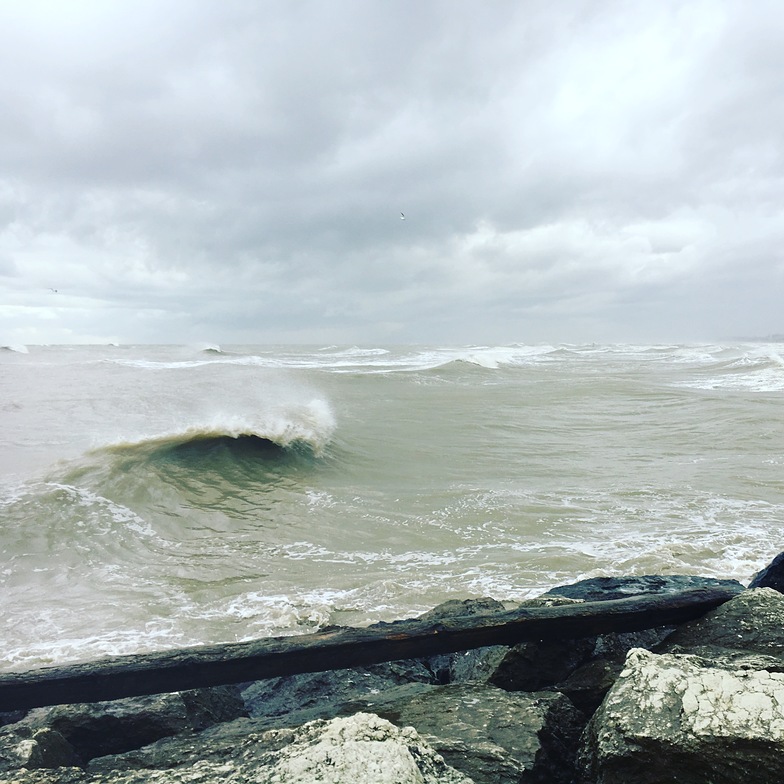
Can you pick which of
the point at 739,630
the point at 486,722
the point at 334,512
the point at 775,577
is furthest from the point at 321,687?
the point at 334,512

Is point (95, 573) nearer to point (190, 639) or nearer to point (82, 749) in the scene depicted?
point (190, 639)

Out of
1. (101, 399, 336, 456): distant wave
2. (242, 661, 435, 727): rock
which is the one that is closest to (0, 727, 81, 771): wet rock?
(242, 661, 435, 727): rock

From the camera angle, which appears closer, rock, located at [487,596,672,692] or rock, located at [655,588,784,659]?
rock, located at [655,588,784,659]

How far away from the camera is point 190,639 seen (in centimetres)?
460

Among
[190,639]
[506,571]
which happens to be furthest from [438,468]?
[190,639]

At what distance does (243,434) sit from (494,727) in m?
11.0

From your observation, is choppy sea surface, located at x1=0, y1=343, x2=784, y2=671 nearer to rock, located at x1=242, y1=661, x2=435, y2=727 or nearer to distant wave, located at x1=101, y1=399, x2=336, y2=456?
distant wave, located at x1=101, y1=399, x2=336, y2=456

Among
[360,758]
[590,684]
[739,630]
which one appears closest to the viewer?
[360,758]

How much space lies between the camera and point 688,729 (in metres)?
1.81

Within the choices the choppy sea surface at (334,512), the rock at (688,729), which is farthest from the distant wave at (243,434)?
the rock at (688,729)

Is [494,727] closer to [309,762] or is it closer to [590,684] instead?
[590,684]

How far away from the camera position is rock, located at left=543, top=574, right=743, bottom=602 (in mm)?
4047

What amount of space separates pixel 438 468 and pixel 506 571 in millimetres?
5091

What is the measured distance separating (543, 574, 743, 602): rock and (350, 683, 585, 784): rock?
1681 mm
